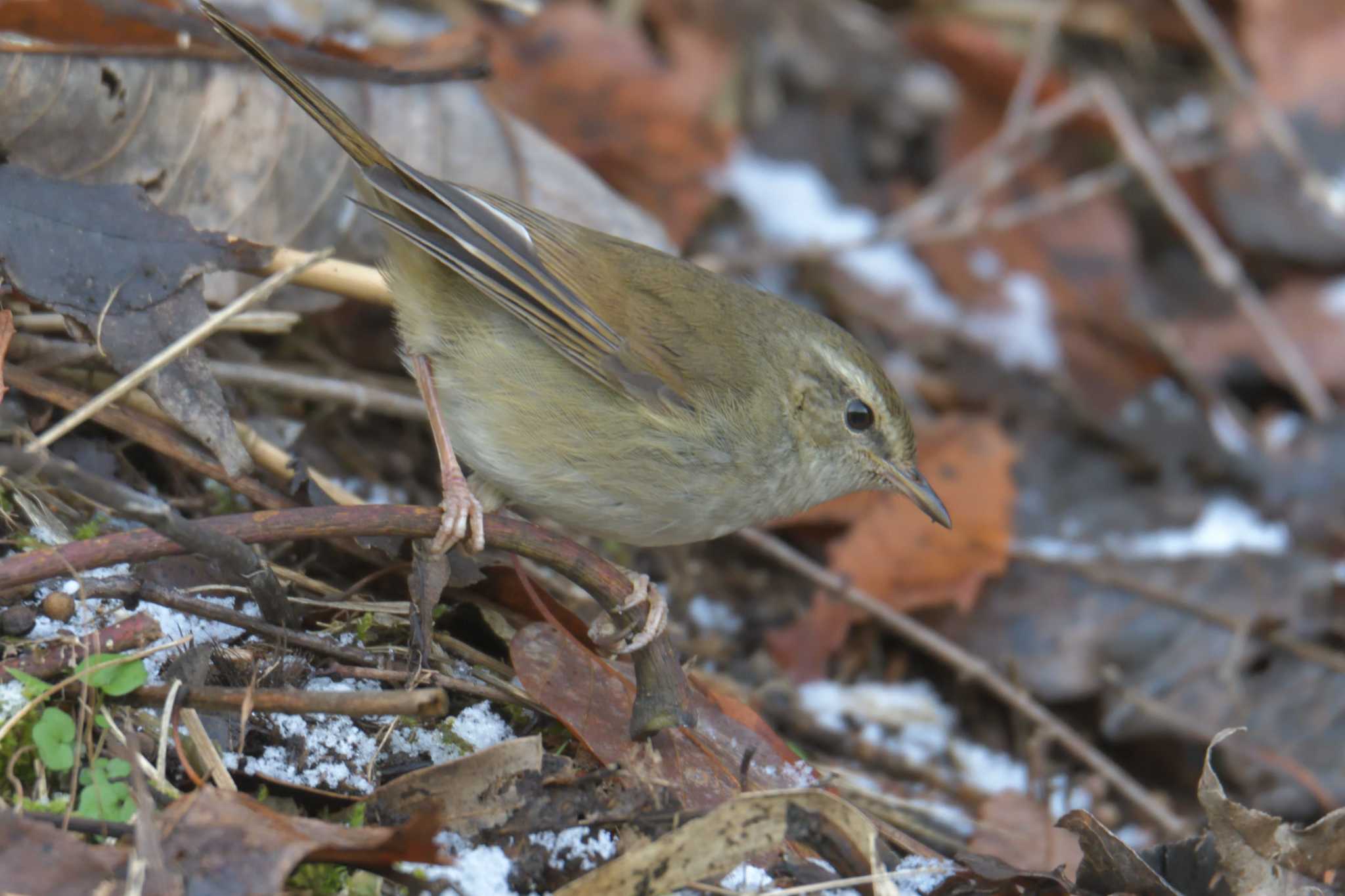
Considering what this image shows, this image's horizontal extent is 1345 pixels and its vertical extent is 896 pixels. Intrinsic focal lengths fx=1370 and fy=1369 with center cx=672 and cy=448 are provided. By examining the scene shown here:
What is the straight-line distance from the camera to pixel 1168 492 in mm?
A: 5879

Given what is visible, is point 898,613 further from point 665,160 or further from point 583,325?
point 665,160

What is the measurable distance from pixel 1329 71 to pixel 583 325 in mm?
5850

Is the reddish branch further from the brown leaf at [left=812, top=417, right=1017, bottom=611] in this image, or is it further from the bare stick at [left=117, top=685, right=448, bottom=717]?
the brown leaf at [left=812, top=417, right=1017, bottom=611]

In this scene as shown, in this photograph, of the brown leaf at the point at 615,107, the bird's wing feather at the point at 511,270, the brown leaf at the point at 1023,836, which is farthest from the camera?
the brown leaf at the point at 615,107

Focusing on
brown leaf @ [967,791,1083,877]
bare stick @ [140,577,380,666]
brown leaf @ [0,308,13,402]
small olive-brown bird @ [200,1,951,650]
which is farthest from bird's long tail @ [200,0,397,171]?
brown leaf @ [967,791,1083,877]

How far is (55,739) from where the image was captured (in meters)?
2.46

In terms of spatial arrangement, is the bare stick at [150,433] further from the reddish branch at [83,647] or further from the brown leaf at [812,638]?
the brown leaf at [812,638]

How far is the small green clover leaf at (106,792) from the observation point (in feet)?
7.91

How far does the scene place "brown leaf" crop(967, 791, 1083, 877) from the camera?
3.70m

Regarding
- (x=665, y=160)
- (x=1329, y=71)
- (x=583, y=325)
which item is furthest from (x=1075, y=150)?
(x=583, y=325)

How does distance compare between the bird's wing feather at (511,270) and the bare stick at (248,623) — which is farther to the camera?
the bird's wing feather at (511,270)

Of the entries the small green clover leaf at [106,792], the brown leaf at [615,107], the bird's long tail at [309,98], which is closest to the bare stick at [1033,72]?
the brown leaf at [615,107]

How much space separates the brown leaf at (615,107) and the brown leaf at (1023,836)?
2874mm

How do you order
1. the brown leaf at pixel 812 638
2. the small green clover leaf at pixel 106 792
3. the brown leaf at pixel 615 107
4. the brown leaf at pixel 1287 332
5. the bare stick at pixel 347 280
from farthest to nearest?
the brown leaf at pixel 1287 332, the brown leaf at pixel 615 107, the brown leaf at pixel 812 638, the bare stick at pixel 347 280, the small green clover leaf at pixel 106 792
